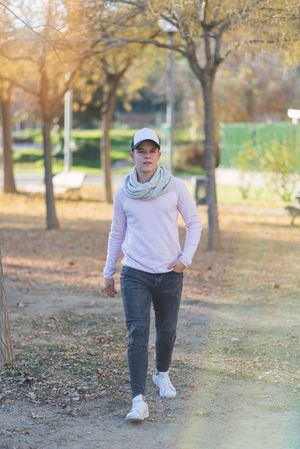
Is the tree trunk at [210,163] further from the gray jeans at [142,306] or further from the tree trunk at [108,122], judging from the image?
the gray jeans at [142,306]

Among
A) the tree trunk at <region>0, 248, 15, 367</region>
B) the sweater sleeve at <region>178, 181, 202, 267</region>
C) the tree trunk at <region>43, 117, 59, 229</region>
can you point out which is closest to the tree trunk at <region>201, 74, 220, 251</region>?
the tree trunk at <region>43, 117, 59, 229</region>

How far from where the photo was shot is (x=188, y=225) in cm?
544

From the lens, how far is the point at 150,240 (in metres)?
5.31

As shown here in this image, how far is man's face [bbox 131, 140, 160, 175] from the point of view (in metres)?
5.27

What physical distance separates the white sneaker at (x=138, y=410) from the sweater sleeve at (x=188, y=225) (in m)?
0.85

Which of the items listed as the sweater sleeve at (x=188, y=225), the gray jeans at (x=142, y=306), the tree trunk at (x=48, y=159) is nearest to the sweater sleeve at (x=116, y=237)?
the gray jeans at (x=142, y=306)

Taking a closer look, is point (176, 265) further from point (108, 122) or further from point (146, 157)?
point (108, 122)

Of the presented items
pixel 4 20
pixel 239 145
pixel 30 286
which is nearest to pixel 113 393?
pixel 30 286

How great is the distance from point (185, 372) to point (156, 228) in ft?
5.30

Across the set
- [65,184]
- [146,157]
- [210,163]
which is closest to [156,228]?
[146,157]

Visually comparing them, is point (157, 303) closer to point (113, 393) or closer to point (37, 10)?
point (113, 393)

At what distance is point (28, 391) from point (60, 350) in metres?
1.19

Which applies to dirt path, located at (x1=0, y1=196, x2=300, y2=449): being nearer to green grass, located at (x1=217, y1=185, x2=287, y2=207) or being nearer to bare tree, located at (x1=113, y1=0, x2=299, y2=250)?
bare tree, located at (x1=113, y1=0, x2=299, y2=250)

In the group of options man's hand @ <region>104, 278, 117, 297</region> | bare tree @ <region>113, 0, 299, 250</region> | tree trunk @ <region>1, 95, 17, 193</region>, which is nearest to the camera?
man's hand @ <region>104, 278, 117, 297</region>
